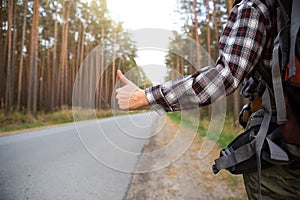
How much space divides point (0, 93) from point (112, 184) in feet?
9.00

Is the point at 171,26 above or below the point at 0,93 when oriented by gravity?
above

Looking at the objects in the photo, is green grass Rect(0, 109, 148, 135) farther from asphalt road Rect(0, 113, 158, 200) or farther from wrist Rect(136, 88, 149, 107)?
wrist Rect(136, 88, 149, 107)

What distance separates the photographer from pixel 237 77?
0.83 metres

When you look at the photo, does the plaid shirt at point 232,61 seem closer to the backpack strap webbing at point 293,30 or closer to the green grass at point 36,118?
the backpack strap webbing at point 293,30

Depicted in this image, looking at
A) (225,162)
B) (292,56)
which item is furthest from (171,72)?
(292,56)

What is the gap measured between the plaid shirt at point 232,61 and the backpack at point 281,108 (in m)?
0.06

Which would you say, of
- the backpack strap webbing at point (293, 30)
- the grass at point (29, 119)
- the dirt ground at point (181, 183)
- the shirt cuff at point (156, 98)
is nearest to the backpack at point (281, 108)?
the backpack strap webbing at point (293, 30)

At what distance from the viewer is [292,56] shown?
0.71 meters

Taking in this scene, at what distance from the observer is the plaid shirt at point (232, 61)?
81 cm

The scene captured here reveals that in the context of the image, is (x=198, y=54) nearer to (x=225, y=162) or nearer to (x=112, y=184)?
(x=225, y=162)

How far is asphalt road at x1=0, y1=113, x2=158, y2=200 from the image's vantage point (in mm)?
1662

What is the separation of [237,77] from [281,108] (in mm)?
196

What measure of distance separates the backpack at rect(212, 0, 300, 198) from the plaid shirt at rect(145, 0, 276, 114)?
6 centimetres

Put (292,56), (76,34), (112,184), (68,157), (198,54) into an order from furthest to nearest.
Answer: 1. (76,34)
2. (68,157)
3. (112,184)
4. (198,54)
5. (292,56)
